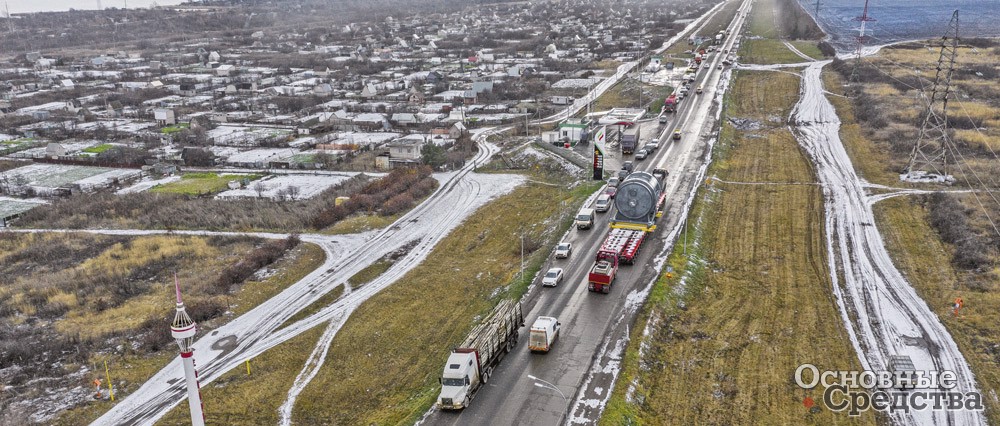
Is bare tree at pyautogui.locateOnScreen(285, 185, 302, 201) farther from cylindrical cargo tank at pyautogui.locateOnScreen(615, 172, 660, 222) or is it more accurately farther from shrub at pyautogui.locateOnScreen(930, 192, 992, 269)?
shrub at pyautogui.locateOnScreen(930, 192, 992, 269)

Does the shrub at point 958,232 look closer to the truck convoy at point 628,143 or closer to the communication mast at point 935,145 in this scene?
the communication mast at point 935,145

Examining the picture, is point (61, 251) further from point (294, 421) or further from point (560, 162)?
point (560, 162)

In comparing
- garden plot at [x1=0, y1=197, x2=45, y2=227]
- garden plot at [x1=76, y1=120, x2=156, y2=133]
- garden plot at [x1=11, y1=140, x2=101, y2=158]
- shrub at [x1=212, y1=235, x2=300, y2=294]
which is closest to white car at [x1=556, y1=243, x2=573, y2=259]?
shrub at [x1=212, y1=235, x2=300, y2=294]

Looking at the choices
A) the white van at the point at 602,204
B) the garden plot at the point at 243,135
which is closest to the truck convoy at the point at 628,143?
the white van at the point at 602,204

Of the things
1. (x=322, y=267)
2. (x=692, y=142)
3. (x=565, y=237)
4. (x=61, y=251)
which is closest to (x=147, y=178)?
(x=61, y=251)

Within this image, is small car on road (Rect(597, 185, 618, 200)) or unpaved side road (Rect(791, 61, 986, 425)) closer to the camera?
unpaved side road (Rect(791, 61, 986, 425))

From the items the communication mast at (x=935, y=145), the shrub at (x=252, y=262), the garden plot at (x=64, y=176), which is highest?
the communication mast at (x=935, y=145)

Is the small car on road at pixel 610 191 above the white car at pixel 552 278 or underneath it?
above
